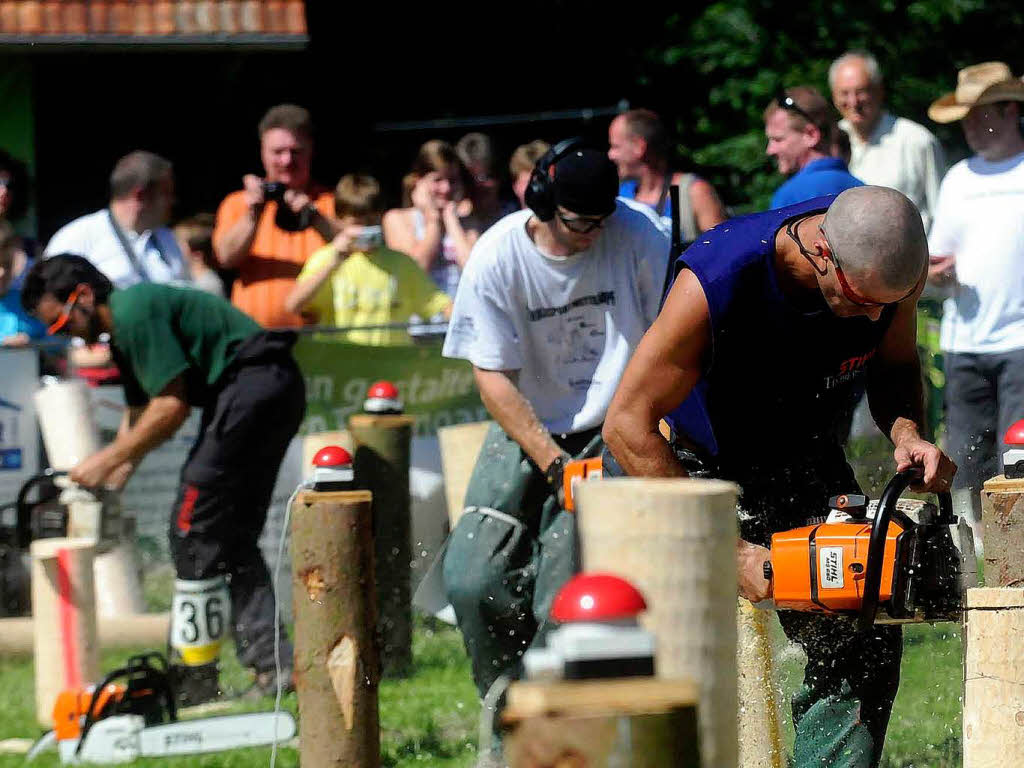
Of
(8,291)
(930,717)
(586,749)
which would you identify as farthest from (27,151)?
(586,749)

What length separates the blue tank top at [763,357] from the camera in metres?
3.98

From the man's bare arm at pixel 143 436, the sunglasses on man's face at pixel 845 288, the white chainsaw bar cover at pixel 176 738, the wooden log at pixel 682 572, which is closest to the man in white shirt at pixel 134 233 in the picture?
the man's bare arm at pixel 143 436

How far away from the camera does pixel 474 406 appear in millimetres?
7930

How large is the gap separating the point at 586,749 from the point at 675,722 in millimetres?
131

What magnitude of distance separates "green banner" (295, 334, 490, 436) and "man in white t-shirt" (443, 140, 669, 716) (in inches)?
86.9

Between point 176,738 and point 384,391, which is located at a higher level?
point 384,391

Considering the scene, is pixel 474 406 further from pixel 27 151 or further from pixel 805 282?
pixel 27 151

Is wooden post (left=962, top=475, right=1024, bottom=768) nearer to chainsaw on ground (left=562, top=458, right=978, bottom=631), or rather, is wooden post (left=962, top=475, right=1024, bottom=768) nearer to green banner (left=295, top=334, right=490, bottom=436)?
chainsaw on ground (left=562, top=458, right=978, bottom=631)

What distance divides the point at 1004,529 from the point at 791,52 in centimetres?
890

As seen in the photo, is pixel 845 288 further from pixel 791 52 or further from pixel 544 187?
pixel 791 52

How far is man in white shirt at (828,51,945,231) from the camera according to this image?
26.1 feet

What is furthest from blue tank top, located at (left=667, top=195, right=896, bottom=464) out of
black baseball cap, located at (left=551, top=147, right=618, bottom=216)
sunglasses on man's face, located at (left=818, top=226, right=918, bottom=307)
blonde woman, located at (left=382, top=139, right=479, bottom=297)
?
blonde woman, located at (left=382, top=139, right=479, bottom=297)

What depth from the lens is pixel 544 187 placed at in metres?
5.34

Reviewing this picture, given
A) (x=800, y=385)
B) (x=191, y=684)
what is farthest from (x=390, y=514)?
(x=800, y=385)
